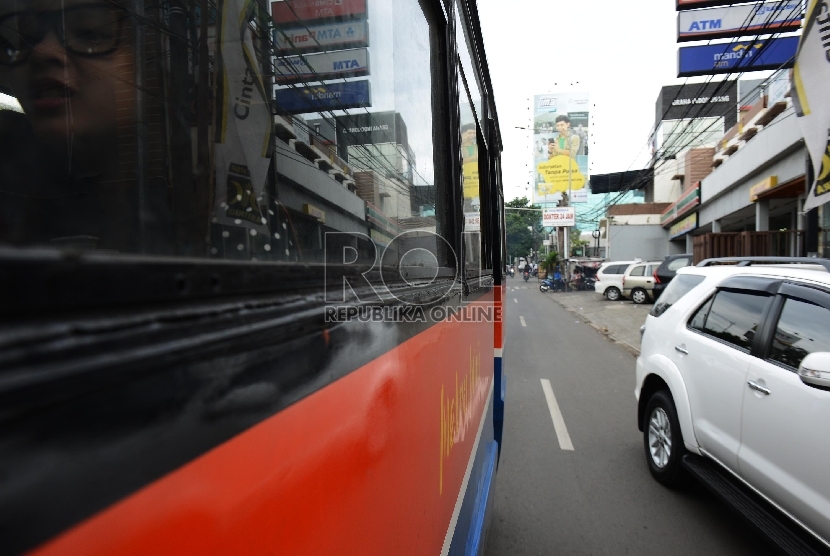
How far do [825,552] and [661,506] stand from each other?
3.93 ft

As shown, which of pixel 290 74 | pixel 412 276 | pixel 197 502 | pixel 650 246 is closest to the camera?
pixel 197 502

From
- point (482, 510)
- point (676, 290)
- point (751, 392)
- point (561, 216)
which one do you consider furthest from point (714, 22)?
point (482, 510)

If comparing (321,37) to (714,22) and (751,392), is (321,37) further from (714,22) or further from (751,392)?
(714,22)

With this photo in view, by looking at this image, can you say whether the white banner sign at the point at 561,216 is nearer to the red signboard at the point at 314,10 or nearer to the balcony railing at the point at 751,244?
the balcony railing at the point at 751,244

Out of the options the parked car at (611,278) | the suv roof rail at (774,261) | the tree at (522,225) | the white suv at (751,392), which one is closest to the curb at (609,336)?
the parked car at (611,278)

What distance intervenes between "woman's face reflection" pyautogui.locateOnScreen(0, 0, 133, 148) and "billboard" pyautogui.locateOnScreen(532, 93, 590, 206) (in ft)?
120

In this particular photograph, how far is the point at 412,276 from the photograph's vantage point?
1294mm

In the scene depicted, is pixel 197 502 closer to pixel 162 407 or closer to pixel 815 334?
pixel 162 407

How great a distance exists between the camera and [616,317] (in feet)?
43.9

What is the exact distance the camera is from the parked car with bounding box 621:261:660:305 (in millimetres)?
16828

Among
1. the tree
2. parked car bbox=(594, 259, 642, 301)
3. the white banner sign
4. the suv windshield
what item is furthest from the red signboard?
the tree

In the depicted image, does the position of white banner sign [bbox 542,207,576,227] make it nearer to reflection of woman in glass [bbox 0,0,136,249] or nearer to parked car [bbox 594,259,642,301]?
parked car [bbox 594,259,642,301]

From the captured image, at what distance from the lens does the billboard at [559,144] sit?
116ft

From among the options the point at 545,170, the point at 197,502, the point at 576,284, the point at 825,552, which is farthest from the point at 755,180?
the point at 545,170
